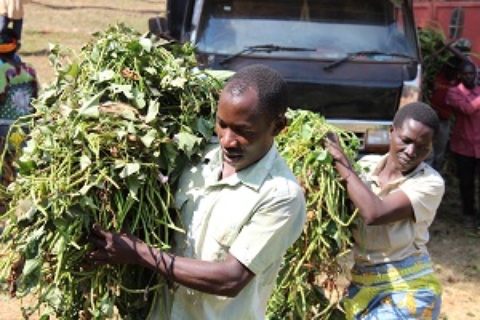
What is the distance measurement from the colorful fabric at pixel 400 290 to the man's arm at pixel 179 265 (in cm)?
117

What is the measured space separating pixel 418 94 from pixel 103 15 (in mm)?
12921

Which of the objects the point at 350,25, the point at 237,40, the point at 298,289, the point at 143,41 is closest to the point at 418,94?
the point at 350,25

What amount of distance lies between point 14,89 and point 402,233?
3972 millimetres

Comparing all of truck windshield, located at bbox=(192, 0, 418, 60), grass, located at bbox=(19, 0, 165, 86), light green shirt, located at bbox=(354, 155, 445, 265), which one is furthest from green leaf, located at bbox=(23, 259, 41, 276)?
grass, located at bbox=(19, 0, 165, 86)

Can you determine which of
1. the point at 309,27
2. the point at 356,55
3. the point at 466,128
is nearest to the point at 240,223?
A: the point at 356,55

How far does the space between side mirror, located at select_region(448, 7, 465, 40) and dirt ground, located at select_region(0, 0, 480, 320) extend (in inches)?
90.4

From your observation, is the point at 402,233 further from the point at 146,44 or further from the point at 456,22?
the point at 456,22

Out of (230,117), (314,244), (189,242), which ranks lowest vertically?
(314,244)

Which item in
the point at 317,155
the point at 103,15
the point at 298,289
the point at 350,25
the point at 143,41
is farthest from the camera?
the point at 103,15

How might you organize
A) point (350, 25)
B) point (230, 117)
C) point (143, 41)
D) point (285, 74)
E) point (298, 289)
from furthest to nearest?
point (350, 25)
point (285, 74)
point (298, 289)
point (143, 41)
point (230, 117)

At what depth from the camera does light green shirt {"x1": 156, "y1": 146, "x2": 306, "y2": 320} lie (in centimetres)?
208

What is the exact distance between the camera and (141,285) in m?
2.28

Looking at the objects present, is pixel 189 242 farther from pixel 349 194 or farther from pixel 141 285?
pixel 349 194

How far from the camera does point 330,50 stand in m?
5.88
